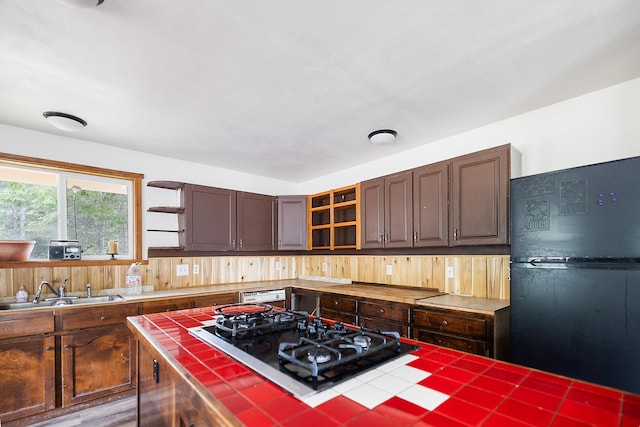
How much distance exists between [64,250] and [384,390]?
327 centimetres

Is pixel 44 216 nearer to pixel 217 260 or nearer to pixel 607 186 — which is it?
pixel 217 260

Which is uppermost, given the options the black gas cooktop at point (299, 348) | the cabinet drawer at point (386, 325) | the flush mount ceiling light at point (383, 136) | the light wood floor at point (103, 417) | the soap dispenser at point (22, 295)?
the flush mount ceiling light at point (383, 136)

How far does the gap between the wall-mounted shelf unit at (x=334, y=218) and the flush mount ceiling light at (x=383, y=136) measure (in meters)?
0.84

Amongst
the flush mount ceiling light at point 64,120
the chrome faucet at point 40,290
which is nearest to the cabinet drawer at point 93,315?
the chrome faucet at point 40,290

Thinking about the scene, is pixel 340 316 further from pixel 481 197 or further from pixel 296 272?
pixel 481 197

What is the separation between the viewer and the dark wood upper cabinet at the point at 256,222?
390 cm

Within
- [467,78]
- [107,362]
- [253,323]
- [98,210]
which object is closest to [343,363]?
[253,323]

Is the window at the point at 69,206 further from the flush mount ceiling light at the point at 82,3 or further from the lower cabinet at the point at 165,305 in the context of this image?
the flush mount ceiling light at the point at 82,3

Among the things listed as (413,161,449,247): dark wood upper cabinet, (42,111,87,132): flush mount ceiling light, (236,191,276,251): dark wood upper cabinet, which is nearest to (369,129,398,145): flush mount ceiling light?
(413,161,449,247): dark wood upper cabinet

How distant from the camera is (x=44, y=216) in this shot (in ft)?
9.72

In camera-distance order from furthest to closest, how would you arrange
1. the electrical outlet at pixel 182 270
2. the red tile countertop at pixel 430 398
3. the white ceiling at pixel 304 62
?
the electrical outlet at pixel 182 270, the white ceiling at pixel 304 62, the red tile countertop at pixel 430 398

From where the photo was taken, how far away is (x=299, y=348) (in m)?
1.07

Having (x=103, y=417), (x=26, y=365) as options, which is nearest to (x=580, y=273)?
(x=103, y=417)

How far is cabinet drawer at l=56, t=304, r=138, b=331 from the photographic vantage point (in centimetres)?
252
